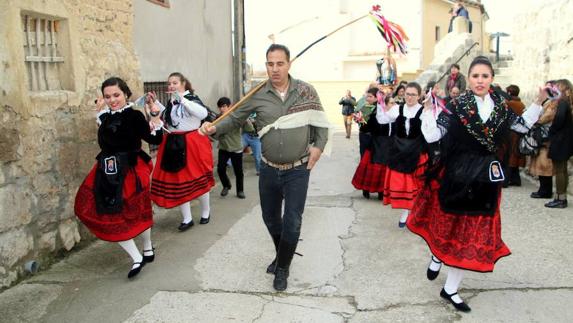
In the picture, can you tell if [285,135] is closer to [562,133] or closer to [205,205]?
[205,205]

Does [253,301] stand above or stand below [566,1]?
below

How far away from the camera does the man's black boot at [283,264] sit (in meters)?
4.12

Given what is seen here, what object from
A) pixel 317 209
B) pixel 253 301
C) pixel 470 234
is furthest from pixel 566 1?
pixel 253 301

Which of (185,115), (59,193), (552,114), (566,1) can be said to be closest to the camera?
(59,193)

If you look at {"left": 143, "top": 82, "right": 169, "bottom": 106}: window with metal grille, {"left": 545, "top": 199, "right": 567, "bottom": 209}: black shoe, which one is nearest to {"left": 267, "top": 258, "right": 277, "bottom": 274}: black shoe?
{"left": 143, "top": 82, "right": 169, "bottom": 106}: window with metal grille

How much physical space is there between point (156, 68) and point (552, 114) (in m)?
5.40

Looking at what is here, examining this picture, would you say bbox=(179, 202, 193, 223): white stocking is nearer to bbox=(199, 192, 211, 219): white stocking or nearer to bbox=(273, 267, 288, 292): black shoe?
bbox=(199, 192, 211, 219): white stocking

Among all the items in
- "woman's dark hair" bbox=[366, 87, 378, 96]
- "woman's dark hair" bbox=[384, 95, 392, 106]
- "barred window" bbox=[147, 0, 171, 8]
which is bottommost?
"woman's dark hair" bbox=[384, 95, 392, 106]

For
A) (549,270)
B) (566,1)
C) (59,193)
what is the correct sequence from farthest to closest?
(566,1), (59,193), (549,270)

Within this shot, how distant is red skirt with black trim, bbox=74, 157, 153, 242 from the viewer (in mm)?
4316

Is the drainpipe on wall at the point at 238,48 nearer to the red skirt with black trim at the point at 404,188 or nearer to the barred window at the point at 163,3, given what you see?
the barred window at the point at 163,3

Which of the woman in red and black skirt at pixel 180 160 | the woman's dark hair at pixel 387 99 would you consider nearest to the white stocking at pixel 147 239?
the woman in red and black skirt at pixel 180 160

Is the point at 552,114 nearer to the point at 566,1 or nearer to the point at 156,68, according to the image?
the point at 566,1

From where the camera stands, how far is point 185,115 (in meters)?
5.79
